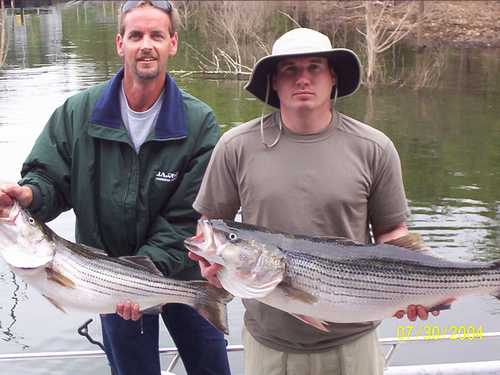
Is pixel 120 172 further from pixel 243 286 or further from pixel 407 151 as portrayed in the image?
pixel 407 151

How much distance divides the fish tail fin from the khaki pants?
1.47ft

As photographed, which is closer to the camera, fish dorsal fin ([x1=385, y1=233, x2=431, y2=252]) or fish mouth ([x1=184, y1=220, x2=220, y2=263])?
fish mouth ([x1=184, y1=220, x2=220, y2=263])

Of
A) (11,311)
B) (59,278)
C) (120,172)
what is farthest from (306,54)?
(11,311)

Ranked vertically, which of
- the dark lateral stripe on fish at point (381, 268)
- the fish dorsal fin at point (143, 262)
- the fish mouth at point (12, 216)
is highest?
the fish mouth at point (12, 216)

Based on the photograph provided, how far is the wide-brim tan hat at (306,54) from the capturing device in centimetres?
357

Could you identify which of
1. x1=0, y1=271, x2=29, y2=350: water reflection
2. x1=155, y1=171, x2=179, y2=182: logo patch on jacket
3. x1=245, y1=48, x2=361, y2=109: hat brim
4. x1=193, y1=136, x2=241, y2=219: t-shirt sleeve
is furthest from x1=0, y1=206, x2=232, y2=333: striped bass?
x1=0, y1=271, x2=29, y2=350: water reflection

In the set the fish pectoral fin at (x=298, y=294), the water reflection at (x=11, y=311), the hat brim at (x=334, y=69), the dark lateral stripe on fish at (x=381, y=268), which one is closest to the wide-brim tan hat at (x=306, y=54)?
the hat brim at (x=334, y=69)

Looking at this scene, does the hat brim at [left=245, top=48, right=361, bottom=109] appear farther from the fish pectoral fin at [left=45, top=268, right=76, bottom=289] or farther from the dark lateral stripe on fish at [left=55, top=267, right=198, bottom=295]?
the fish pectoral fin at [left=45, top=268, right=76, bottom=289]

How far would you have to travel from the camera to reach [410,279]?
365 centimetres

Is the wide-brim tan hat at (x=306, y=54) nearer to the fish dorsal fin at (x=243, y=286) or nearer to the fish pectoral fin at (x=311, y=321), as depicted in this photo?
the fish dorsal fin at (x=243, y=286)

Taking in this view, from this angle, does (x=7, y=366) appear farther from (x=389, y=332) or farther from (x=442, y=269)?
(x=442, y=269)

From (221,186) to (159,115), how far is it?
91 cm

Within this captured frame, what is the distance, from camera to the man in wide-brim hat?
357 centimetres

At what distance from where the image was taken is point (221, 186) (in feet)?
12.2
